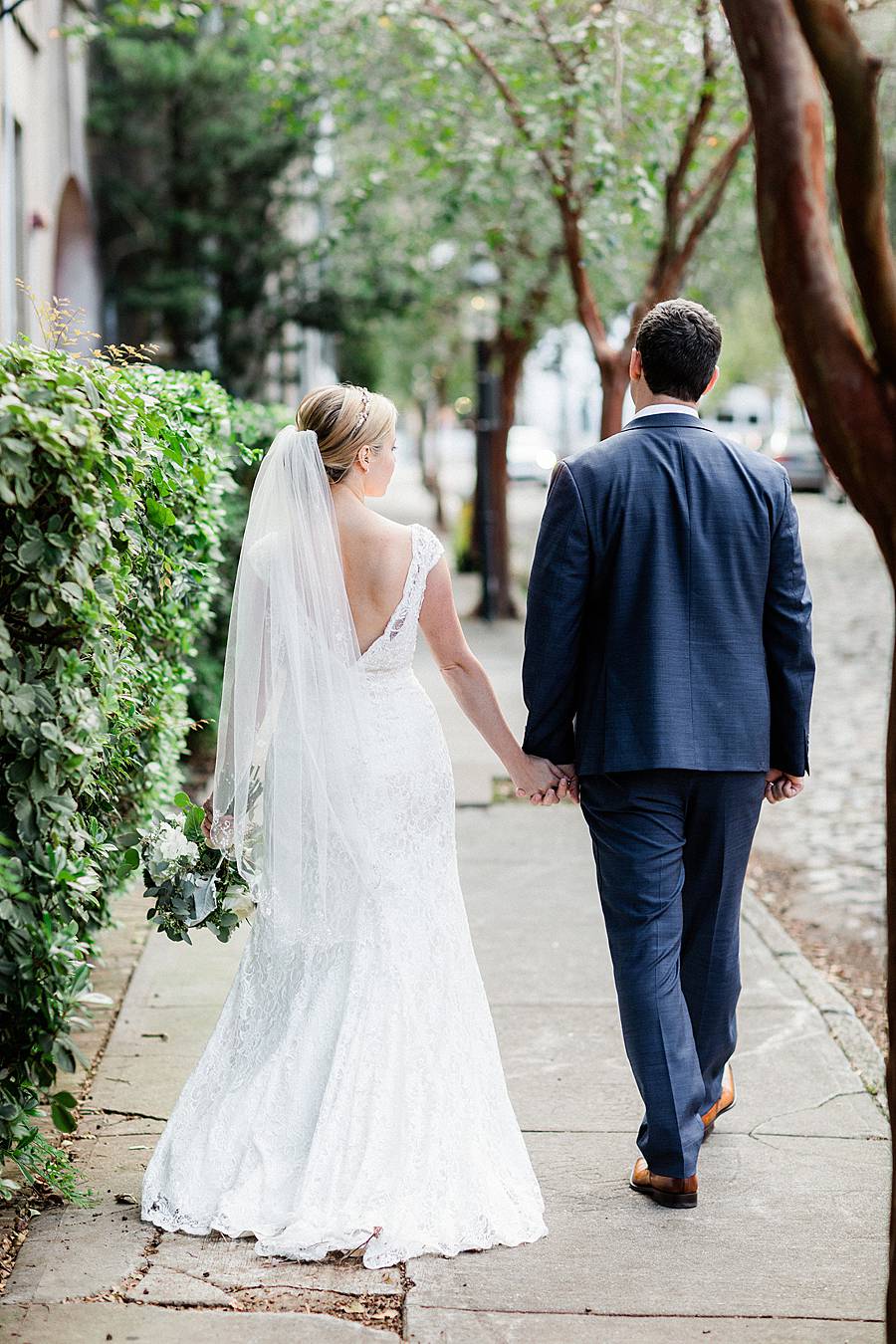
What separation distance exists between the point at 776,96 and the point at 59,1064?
243cm

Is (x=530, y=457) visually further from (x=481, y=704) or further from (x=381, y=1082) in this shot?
(x=381, y=1082)

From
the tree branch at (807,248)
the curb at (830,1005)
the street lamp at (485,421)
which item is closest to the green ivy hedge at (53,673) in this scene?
the tree branch at (807,248)

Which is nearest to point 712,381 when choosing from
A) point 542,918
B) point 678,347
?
point 678,347

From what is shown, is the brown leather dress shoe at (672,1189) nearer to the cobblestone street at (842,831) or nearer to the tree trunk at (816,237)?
the tree trunk at (816,237)

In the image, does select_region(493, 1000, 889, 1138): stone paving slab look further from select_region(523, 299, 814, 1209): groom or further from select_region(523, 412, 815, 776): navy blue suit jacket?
select_region(523, 412, 815, 776): navy blue suit jacket

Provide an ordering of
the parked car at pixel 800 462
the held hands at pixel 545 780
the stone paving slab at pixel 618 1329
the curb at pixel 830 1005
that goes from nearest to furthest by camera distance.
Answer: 1. the stone paving slab at pixel 618 1329
2. the held hands at pixel 545 780
3. the curb at pixel 830 1005
4. the parked car at pixel 800 462

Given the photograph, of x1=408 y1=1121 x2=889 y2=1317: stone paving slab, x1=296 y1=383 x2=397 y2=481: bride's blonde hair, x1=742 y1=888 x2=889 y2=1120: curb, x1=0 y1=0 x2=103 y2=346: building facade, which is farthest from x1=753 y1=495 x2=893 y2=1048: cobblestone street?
x1=0 y1=0 x2=103 y2=346: building facade

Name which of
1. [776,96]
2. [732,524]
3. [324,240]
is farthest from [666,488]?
[324,240]

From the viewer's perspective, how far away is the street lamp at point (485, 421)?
15.9 m

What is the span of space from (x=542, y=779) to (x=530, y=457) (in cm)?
4818

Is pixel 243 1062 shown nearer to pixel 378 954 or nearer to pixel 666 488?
pixel 378 954

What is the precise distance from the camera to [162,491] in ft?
13.1

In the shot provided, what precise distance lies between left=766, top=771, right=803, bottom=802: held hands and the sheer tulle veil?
3.75 feet

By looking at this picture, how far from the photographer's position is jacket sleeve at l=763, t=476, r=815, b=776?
3885 millimetres
